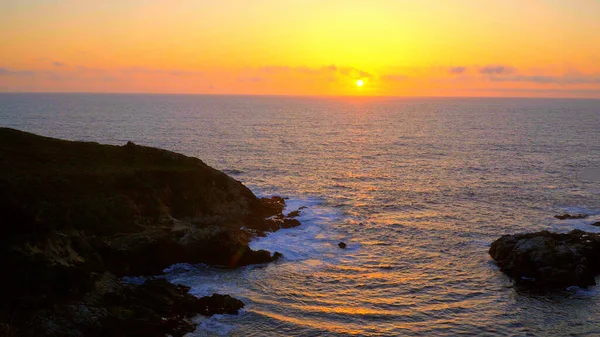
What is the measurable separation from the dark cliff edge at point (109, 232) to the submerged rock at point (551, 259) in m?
21.0

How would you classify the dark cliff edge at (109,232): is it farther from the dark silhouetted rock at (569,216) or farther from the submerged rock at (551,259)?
the dark silhouetted rock at (569,216)

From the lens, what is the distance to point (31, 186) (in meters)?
44.2

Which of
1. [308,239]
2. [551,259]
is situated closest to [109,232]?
[308,239]

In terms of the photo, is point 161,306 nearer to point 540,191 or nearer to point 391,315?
point 391,315

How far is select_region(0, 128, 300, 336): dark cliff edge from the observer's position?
3072 cm

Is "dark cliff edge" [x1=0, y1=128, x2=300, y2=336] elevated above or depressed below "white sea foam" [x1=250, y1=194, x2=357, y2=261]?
above

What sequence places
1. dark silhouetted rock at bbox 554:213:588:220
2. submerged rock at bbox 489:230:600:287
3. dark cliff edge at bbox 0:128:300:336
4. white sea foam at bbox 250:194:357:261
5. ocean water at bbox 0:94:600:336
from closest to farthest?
dark cliff edge at bbox 0:128:300:336, ocean water at bbox 0:94:600:336, submerged rock at bbox 489:230:600:287, white sea foam at bbox 250:194:357:261, dark silhouetted rock at bbox 554:213:588:220

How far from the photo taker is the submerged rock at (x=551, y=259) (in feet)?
138

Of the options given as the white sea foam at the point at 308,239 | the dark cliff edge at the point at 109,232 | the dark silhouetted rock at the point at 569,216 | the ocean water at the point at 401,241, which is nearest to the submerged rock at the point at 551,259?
the ocean water at the point at 401,241

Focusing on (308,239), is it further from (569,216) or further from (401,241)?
(569,216)

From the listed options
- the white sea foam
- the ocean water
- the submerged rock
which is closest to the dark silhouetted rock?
the ocean water

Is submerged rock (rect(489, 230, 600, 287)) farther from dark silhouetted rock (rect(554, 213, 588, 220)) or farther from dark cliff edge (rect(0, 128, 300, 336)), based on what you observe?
dark cliff edge (rect(0, 128, 300, 336))

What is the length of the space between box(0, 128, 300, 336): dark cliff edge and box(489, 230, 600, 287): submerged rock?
21022 millimetres

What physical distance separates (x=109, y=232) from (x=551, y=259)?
37.3 m
